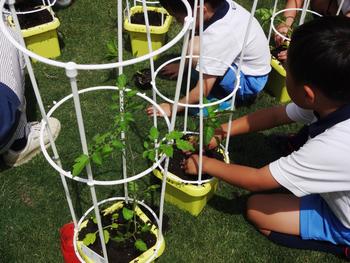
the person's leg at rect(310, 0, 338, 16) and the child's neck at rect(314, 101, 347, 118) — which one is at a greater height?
the child's neck at rect(314, 101, 347, 118)

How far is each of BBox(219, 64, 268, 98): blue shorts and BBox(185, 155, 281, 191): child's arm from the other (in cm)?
75

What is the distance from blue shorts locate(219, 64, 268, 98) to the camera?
254cm

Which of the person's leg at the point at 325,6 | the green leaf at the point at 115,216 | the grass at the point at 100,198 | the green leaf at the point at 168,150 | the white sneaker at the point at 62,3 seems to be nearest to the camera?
the green leaf at the point at 168,150

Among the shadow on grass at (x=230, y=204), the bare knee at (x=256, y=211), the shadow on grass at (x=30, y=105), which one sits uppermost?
the shadow on grass at (x=30, y=105)

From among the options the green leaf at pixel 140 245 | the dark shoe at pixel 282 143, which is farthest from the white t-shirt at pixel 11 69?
the dark shoe at pixel 282 143

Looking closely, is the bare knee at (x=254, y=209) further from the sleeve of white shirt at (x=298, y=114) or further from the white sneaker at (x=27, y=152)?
the white sneaker at (x=27, y=152)

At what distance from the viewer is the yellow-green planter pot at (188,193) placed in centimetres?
198

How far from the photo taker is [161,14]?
3186 mm

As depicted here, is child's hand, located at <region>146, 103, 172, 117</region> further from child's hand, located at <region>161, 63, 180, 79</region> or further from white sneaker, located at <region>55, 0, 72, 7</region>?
white sneaker, located at <region>55, 0, 72, 7</region>

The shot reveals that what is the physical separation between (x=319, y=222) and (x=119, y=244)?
3.09 feet

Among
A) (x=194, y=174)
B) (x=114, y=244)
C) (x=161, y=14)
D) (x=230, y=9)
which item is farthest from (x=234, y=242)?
(x=161, y=14)

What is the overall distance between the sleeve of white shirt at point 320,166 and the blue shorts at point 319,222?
333 millimetres

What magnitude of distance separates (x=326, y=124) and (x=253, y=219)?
709mm

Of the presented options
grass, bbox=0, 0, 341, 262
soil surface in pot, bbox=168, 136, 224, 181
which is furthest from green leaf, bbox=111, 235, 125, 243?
soil surface in pot, bbox=168, 136, 224, 181
